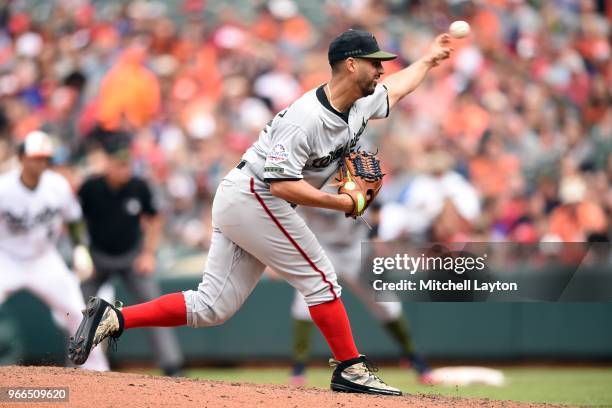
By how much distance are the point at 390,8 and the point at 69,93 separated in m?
4.38

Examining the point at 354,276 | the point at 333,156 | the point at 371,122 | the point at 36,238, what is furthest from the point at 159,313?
the point at 371,122

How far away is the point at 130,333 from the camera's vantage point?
29.8 feet

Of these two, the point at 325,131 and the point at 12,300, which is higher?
the point at 325,131

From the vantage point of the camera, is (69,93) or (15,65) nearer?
(69,93)

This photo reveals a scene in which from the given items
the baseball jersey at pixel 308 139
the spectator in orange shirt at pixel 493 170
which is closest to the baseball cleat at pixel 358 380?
the baseball jersey at pixel 308 139

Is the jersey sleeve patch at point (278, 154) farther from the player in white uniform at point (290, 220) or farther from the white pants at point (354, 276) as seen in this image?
the white pants at point (354, 276)

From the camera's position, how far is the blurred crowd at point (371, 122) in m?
10.3

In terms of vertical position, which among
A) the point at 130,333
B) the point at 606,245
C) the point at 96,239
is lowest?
the point at 130,333

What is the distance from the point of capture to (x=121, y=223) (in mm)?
8539

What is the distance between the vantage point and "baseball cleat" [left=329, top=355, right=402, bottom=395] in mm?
5160

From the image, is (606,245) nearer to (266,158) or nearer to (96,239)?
(96,239)

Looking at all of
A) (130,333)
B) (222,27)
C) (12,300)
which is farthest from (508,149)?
(12,300)

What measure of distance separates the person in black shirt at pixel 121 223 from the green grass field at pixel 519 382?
750 mm

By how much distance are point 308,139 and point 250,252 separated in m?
0.66
